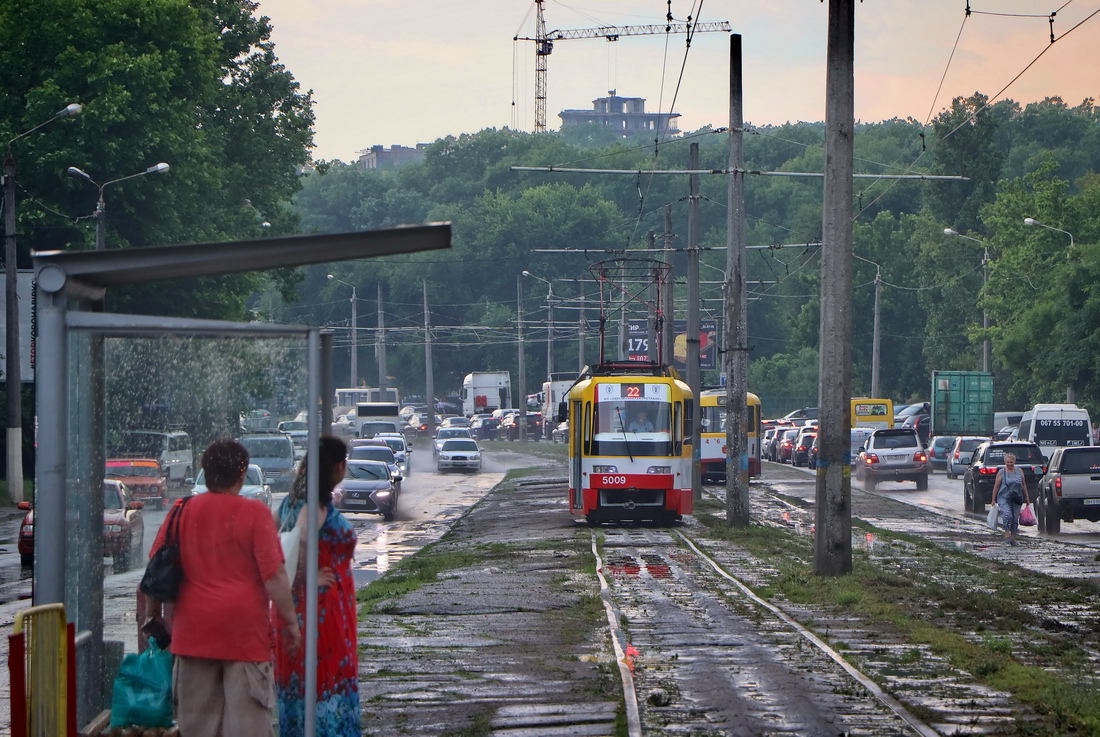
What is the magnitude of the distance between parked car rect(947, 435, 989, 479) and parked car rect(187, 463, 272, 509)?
138ft

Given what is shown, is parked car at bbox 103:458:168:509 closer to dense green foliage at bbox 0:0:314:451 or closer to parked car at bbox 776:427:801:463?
dense green foliage at bbox 0:0:314:451

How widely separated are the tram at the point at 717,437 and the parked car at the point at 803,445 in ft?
20.2

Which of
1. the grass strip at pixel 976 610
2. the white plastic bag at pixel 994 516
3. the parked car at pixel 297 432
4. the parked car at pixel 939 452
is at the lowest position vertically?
the parked car at pixel 939 452

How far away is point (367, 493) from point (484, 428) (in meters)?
60.9

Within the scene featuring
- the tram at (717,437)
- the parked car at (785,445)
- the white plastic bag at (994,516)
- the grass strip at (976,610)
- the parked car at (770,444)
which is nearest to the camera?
the grass strip at (976,610)

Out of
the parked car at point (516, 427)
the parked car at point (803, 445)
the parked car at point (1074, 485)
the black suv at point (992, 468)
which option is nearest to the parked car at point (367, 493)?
the black suv at point (992, 468)

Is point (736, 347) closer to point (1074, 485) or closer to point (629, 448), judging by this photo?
point (629, 448)

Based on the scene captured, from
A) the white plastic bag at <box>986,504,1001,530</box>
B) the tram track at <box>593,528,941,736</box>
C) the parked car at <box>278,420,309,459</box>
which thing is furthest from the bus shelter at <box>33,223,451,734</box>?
the white plastic bag at <box>986,504,1001,530</box>

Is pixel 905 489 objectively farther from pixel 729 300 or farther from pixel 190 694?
pixel 190 694

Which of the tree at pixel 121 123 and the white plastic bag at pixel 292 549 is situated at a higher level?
the tree at pixel 121 123

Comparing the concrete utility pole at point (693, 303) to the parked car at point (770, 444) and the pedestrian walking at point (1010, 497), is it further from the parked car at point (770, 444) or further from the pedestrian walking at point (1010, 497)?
the parked car at point (770, 444)

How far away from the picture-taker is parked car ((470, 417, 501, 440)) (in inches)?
3644

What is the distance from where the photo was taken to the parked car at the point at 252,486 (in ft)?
21.8

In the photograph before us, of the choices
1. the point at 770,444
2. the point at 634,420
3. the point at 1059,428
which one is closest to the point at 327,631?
the point at 634,420
